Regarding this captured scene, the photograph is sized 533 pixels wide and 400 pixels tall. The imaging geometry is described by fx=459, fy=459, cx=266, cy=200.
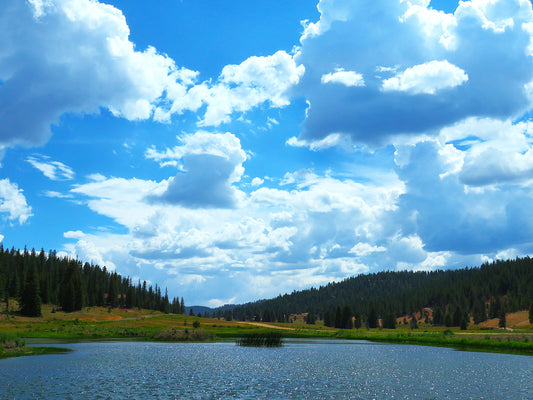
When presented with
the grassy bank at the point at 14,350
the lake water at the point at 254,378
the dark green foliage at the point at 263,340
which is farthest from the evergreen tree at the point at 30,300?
the lake water at the point at 254,378

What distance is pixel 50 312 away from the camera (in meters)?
171

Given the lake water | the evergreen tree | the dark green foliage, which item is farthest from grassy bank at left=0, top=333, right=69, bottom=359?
the evergreen tree

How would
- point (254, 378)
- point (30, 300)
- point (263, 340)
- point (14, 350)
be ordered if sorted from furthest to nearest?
point (30, 300)
point (263, 340)
point (14, 350)
point (254, 378)

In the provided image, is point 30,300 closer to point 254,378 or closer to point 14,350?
point 14,350

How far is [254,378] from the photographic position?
5009cm

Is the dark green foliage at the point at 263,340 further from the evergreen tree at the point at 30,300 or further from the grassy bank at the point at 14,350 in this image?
the evergreen tree at the point at 30,300

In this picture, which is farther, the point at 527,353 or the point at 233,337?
the point at 233,337

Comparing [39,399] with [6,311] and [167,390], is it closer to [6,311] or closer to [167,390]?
[167,390]

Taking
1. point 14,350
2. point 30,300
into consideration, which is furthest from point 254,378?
point 30,300

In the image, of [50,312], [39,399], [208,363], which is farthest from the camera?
[50,312]

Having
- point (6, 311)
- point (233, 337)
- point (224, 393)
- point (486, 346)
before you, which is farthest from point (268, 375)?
point (6, 311)

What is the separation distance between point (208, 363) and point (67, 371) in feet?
66.4

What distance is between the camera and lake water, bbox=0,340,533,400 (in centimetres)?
3994

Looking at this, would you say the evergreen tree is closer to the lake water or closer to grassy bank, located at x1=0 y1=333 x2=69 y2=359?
grassy bank, located at x1=0 y1=333 x2=69 y2=359
